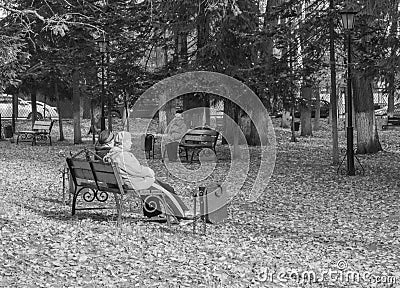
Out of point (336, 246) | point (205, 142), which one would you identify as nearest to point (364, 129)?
point (205, 142)

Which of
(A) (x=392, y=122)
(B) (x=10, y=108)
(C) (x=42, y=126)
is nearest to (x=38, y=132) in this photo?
(C) (x=42, y=126)

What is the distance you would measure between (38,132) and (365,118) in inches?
500

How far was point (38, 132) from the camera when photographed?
27.4 m

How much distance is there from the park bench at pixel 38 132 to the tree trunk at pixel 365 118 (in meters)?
12.2

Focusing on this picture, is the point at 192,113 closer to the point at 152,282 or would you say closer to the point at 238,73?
the point at 238,73

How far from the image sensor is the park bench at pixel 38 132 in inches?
1078

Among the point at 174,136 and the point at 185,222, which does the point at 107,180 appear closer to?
the point at 185,222

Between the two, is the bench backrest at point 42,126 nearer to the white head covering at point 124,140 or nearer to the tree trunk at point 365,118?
the tree trunk at point 365,118

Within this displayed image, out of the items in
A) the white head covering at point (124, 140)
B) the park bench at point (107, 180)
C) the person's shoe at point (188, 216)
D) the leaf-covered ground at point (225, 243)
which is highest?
the white head covering at point (124, 140)

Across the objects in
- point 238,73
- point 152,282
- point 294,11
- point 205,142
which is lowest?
point 152,282

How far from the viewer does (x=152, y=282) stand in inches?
248

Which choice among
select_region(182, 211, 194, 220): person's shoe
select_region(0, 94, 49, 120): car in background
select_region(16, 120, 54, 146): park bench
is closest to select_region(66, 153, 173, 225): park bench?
select_region(182, 211, 194, 220): person's shoe

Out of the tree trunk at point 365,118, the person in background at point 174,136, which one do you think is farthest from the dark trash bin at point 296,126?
the tree trunk at point 365,118

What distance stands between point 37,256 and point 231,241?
226 centimetres
